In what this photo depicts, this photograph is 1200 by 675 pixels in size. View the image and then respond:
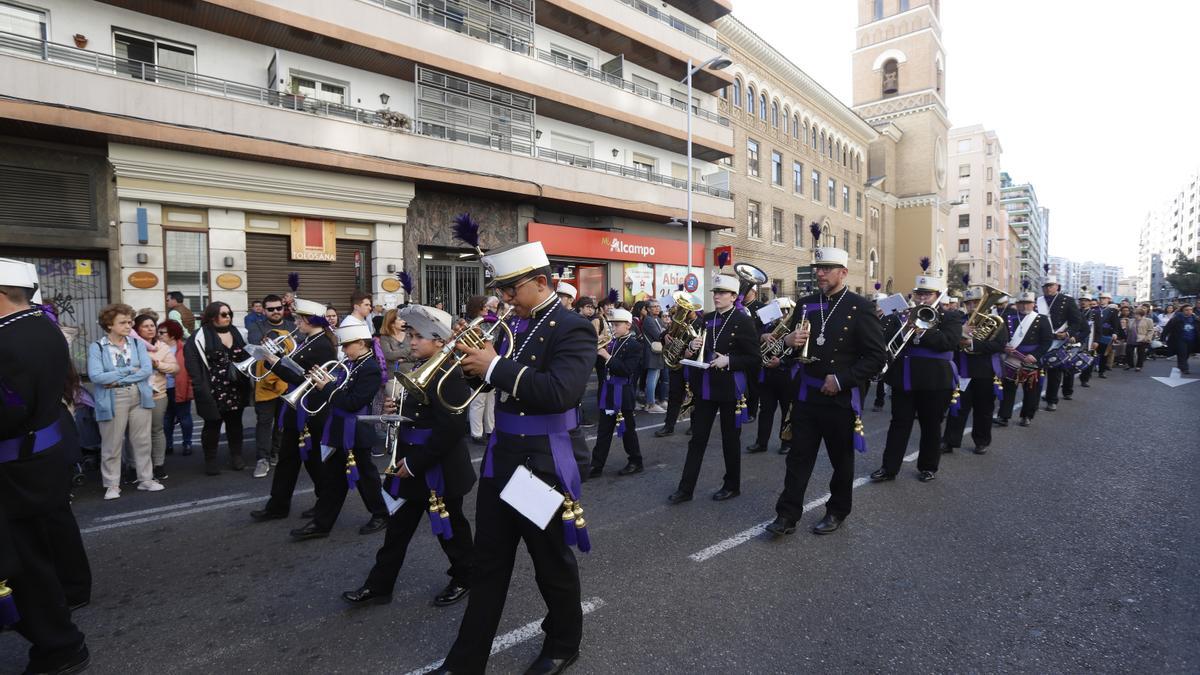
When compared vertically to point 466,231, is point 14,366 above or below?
below

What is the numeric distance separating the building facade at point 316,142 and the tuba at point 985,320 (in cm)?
1292

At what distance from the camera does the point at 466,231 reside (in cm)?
344

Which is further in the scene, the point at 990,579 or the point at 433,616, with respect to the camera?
the point at 990,579

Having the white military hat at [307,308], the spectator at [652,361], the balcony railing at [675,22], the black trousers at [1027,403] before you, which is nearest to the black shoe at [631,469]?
the white military hat at [307,308]

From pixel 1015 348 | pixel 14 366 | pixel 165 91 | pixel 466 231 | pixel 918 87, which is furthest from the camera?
pixel 918 87

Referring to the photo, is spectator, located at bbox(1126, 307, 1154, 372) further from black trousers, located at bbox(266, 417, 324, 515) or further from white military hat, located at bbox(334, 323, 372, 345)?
black trousers, located at bbox(266, 417, 324, 515)

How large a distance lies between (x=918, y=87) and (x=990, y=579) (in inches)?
2244

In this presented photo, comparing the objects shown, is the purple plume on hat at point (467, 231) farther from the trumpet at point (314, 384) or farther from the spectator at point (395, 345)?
the spectator at point (395, 345)

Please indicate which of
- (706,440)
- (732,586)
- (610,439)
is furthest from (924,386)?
(732,586)

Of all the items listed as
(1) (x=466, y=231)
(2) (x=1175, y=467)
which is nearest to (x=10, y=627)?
(1) (x=466, y=231)

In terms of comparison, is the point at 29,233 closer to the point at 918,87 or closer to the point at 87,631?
the point at 87,631

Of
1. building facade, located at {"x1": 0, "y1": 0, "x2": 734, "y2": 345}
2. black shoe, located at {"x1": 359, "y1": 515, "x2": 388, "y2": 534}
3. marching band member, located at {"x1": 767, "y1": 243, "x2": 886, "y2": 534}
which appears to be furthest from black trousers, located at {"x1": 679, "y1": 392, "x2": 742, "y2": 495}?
building facade, located at {"x1": 0, "y1": 0, "x2": 734, "y2": 345}

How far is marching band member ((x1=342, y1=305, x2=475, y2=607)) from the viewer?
12.1ft

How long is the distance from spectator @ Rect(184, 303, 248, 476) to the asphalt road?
0.75 metres
